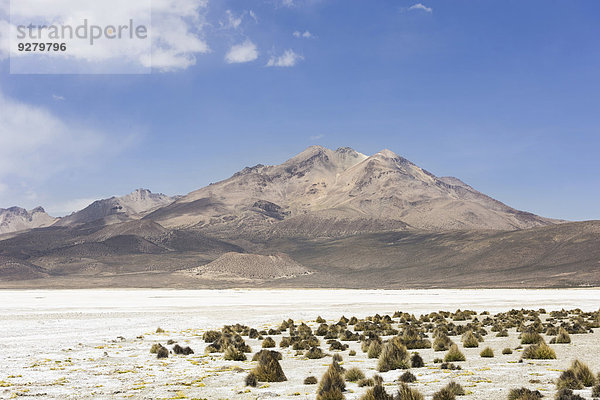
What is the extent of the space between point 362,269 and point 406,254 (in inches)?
666

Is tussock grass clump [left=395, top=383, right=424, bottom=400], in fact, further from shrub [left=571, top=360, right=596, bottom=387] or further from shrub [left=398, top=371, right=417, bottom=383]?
shrub [left=571, top=360, right=596, bottom=387]

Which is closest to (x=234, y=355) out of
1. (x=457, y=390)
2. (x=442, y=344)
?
(x=442, y=344)

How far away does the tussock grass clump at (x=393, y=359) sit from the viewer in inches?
760

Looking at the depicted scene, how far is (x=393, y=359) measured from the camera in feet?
64.8

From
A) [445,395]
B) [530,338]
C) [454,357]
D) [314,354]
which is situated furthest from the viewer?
[530,338]

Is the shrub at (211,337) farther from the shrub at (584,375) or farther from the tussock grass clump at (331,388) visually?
the shrub at (584,375)

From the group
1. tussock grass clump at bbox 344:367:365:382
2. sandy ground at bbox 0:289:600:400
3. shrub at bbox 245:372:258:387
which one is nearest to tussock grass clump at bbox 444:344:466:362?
sandy ground at bbox 0:289:600:400

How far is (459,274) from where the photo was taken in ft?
483

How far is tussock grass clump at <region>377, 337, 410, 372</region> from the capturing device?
63.3ft

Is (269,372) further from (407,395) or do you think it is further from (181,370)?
(407,395)

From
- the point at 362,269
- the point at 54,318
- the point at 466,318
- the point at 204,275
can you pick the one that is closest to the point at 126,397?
the point at 466,318

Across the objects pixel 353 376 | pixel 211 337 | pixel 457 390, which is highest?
pixel 457 390

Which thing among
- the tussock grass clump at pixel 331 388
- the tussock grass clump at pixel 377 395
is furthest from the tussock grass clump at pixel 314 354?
the tussock grass clump at pixel 377 395

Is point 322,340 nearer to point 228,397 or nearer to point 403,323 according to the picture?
point 403,323
